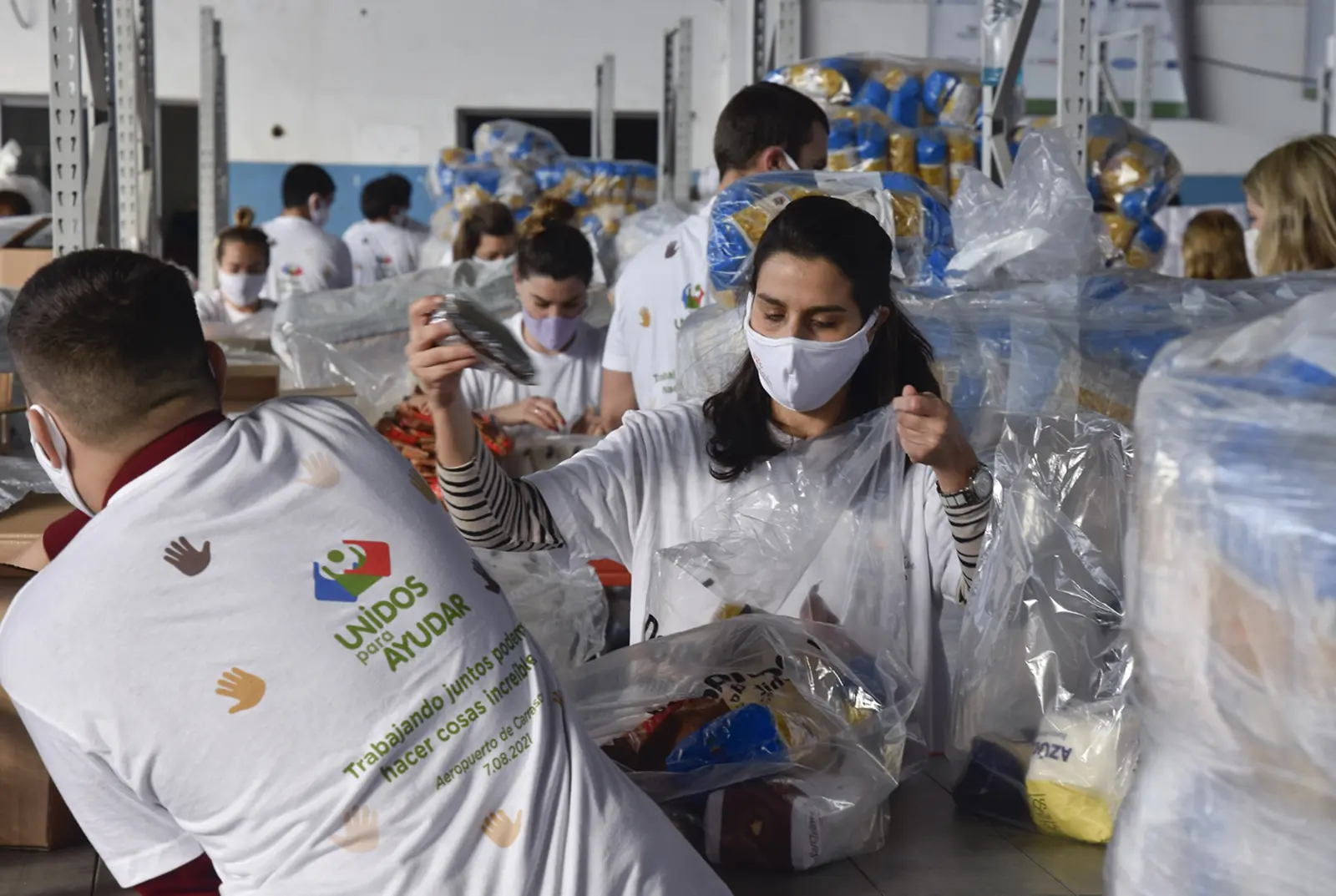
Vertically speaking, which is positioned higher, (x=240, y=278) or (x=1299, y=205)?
(x=1299, y=205)

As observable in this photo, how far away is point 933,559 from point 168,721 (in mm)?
1147

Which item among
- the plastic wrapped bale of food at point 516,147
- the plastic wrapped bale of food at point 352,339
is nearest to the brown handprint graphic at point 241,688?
the plastic wrapped bale of food at point 352,339

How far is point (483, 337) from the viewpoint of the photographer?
5.27ft

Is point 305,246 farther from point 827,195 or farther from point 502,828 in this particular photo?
point 502,828

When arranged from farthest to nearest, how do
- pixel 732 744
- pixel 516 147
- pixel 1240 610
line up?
1. pixel 516 147
2. pixel 732 744
3. pixel 1240 610

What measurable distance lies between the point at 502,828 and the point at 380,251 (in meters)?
6.53

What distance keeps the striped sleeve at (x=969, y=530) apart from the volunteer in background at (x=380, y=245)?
582 cm

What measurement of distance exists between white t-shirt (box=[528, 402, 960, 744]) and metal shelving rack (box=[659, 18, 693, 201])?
4830 millimetres

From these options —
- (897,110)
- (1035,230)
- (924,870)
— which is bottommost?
(924,870)

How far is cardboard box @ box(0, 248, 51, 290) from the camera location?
13.5 feet

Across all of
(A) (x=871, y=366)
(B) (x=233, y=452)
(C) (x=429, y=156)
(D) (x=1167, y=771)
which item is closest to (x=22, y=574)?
(B) (x=233, y=452)

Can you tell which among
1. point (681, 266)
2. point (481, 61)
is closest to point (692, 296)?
point (681, 266)

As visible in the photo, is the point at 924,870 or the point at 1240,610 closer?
the point at 1240,610

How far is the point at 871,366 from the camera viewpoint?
2.05m
